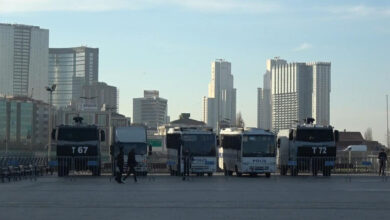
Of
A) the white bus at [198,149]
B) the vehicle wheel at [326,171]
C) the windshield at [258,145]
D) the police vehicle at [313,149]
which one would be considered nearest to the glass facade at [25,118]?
the white bus at [198,149]

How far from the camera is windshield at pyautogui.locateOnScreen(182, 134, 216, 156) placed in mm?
44094

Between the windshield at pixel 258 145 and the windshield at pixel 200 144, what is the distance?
81.0 inches

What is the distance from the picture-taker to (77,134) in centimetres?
4362

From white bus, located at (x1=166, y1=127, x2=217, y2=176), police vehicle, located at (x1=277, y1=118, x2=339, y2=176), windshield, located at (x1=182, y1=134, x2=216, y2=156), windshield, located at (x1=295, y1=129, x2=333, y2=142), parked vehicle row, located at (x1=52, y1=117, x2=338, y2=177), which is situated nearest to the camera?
parked vehicle row, located at (x1=52, y1=117, x2=338, y2=177)

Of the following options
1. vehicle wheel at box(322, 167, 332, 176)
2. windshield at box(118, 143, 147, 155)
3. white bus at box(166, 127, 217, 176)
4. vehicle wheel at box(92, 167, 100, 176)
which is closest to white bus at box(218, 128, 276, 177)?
white bus at box(166, 127, 217, 176)

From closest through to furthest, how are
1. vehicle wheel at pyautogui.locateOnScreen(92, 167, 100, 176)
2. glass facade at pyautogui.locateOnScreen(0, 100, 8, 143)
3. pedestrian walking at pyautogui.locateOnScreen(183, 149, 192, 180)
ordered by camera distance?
pedestrian walking at pyautogui.locateOnScreen(183, 149, 192, 180)
vehicle wheel at pyautogui.locateOnScreen(92, 167, 100, 176)
glass facade at pyautogui.locateOnScreen(0, 100, 8, 143)

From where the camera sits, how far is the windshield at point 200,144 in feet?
145

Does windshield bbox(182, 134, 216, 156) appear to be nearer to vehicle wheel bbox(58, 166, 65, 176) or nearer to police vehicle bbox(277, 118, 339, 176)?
police vehicle bbox(277, 118, 339, 176)

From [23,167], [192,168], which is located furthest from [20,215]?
[192,168]

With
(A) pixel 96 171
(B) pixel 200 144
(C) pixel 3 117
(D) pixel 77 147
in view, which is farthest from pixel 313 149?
(C) pixel 3 117

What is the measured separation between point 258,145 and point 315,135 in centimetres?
374

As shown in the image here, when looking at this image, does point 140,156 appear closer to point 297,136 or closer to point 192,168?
point 192,168

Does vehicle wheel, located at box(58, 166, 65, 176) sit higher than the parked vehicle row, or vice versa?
the parked vehicle row

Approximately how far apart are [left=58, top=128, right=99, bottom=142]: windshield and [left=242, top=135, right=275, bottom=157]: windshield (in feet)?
29.0
